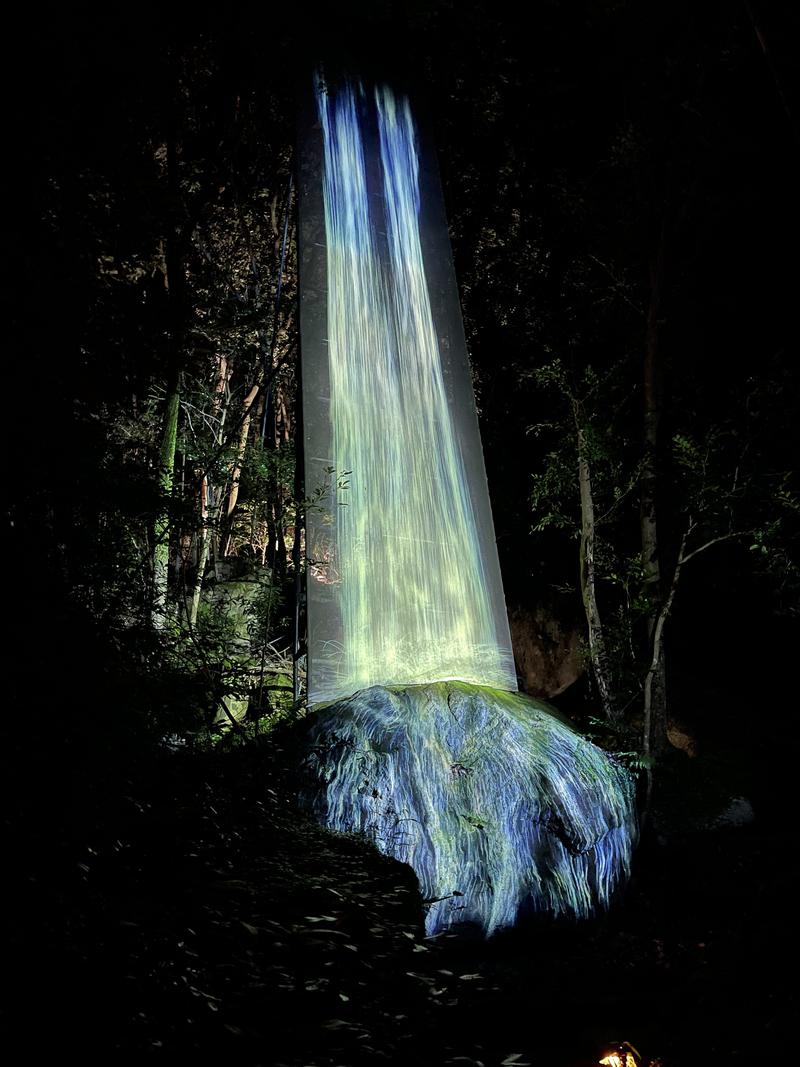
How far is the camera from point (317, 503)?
8594 millimetres

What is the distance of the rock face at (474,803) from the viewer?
6707 millimetres

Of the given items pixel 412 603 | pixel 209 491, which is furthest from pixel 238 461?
pixel 412 603

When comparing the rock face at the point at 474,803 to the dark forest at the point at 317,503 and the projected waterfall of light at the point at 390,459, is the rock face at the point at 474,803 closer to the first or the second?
the dark forest at the point at 317,503

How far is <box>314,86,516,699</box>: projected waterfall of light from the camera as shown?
870 centimetres

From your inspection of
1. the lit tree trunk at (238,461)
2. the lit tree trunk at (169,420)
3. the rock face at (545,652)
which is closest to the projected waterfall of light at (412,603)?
the lit tree trunk at (169,420)

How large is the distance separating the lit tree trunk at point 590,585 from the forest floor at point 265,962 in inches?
191

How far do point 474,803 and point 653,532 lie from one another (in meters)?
4.53

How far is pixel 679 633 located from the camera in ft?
39.6

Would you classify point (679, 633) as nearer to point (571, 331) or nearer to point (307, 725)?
point (571, 331)

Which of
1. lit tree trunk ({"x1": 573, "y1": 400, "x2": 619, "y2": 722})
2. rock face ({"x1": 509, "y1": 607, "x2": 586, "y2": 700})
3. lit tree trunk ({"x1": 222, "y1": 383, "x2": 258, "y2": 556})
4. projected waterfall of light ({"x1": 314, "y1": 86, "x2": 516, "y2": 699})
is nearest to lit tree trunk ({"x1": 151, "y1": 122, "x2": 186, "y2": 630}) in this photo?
lit tree trunk ({"x1": 222, "y1": 383, "x2": 258, "y2": 556})

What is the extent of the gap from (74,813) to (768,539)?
809 cm

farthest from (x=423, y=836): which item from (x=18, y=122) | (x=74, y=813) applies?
(x=18, y=122)

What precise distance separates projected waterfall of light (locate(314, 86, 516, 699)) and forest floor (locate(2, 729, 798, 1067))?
396cm

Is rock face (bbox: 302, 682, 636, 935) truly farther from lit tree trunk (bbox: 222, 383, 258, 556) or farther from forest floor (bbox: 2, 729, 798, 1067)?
lit tree trunk (bbox: 222, 383, 258, 556)
